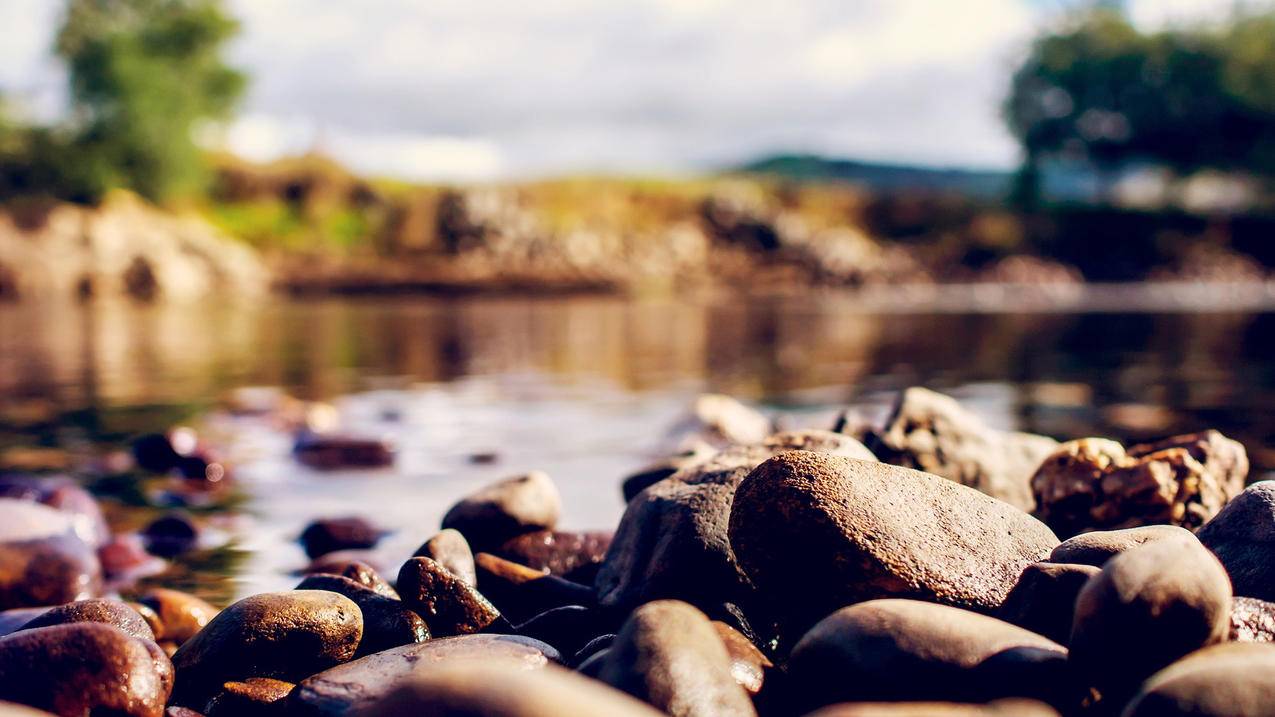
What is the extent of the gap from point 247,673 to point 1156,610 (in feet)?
10.1

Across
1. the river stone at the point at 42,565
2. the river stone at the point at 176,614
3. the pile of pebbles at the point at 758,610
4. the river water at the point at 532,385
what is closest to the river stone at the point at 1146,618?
the pile of pebbles at the point at 758,610

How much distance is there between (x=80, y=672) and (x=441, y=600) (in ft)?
4.63

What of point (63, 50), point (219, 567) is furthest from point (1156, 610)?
point (63, 50)

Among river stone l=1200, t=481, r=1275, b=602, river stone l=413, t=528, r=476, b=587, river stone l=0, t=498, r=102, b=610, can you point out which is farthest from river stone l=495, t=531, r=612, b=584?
river stone l=1200, t=481, r=1275, b=602

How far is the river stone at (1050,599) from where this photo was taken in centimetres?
355

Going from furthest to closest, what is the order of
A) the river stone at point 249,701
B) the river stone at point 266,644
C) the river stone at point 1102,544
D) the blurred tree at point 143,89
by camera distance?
the blurred tree at point 143,89, the river stone at point 266,644, the river stone at point 1102,544, the river stone at point 249,701

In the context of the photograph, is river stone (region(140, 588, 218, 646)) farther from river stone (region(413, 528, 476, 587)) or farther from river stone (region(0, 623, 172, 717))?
river stone (region(0, 623, 172, 717))

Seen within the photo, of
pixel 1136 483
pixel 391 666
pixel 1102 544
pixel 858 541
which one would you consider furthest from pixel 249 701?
pixel 1136 483

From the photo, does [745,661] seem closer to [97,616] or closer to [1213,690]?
[1213,690]

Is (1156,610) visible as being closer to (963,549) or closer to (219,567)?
(963,549)

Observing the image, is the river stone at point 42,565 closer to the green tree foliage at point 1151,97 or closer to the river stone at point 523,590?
the river stone at point 523,590

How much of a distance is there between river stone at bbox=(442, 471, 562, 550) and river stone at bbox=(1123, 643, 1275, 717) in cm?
369

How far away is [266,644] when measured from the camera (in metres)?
3.96

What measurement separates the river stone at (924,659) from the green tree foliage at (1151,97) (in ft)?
247
